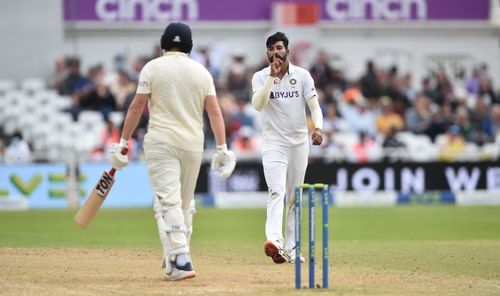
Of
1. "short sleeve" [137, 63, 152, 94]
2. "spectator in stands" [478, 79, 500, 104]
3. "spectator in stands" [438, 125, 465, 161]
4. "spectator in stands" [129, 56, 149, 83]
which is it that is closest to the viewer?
"short sleeve" [137, 63, 152, 94]

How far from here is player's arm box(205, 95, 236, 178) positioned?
30.0ft

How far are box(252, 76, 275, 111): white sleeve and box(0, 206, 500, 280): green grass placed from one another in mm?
1544

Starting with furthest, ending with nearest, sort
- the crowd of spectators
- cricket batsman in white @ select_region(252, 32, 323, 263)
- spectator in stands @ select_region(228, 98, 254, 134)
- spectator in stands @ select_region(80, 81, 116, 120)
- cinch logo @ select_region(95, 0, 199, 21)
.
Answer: cinch logo @ select_region(95, 0, 199, 21), spectator in stands @ select_region(80, 81, 116, 120), spectator in stands @ select_region(228, 98, 254, 134), the crowd of spectators, cricket batsman in white @ select_region(252, 32, 323, 263)

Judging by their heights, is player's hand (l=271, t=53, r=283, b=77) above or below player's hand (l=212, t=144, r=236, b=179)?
above

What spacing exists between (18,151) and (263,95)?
11.8 metres

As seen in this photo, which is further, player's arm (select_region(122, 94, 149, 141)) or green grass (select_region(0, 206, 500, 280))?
green grass (select_region(0, 206, 500, 280))

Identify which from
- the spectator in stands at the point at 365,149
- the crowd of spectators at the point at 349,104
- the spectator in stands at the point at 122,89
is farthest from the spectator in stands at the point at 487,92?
the spectator in stands at the point at 122,89

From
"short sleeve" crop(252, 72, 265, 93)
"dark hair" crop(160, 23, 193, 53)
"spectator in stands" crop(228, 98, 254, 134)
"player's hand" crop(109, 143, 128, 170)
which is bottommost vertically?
"spectator in stands" crop(228, 98, 254, 134)

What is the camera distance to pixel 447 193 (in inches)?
891

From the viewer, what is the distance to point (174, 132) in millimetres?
9039

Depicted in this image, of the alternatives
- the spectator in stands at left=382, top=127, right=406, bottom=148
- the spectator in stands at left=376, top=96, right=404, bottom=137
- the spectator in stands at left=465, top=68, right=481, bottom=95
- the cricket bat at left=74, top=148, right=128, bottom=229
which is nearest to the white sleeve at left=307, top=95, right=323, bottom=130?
the cricket bat at left=74, top=148, right=128, bottom=229

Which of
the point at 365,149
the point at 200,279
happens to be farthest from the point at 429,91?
the point at 200,279

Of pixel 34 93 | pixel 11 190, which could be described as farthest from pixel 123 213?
pixel 34 93

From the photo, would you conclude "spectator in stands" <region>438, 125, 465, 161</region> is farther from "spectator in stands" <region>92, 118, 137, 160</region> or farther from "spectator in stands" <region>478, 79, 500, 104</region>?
"spectator in stands" <region>92, 118, 137, 160</region>
